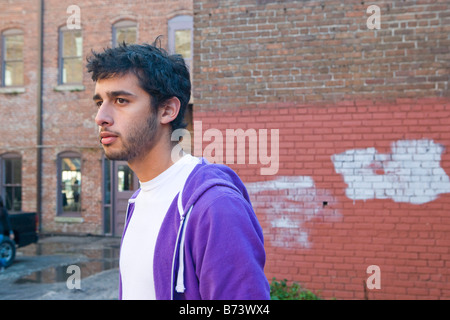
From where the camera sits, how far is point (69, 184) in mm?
14250

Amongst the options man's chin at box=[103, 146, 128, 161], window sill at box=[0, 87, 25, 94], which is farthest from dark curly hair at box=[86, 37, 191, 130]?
window sill at box=[0, 87, 25, 94]

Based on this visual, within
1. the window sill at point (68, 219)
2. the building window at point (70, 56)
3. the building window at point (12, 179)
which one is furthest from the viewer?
the building window at point (12, 179)

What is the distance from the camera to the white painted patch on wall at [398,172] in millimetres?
5309

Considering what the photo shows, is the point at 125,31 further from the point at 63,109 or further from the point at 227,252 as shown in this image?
the point at 227,252

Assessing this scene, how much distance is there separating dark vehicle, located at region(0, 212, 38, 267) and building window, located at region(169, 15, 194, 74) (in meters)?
6.70

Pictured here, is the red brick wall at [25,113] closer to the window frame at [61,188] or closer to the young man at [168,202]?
the window frame at [61,188]

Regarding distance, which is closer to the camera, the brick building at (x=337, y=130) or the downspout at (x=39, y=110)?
the brick building at (x=337, y=130)

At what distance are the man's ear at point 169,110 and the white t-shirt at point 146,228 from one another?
0.20m

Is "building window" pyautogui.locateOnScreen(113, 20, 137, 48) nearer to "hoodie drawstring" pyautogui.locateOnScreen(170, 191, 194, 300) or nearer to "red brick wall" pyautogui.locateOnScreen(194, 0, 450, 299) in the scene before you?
"red brick wall" pyautogui.locateOnScreen(194, 0, 450, 299)

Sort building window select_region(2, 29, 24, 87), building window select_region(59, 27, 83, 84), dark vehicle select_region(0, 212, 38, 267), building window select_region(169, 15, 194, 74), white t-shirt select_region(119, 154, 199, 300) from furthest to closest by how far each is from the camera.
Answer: building window select_region(2, 29, 24, 87), building window select_region(59, 27, 83, 84), building window select_region(169, 15, 194, 74), dark vehicle select_region(0, 212, 38, 267), white t-shirt select_region(119, 154, 199, 300)

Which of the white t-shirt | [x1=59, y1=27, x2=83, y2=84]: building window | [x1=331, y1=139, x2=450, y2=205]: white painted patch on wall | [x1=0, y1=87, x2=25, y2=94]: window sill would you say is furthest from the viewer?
[x1=0, y1=87, x2=25, y2=94]: window sill

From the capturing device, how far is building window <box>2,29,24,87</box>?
14.9 m

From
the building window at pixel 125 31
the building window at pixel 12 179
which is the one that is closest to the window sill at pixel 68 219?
the building window at pixel 12 179

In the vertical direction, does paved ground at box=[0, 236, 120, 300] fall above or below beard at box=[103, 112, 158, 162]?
below
